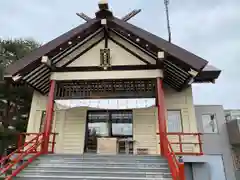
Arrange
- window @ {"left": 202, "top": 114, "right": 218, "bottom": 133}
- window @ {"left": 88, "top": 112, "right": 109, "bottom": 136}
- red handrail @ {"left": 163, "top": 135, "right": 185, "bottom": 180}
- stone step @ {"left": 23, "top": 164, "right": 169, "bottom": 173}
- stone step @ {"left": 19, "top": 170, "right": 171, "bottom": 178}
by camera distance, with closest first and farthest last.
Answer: red handrail @ {"left": 163, "top": 135, "right": 185, "bottom": 180} < stone step @ {"left": 19, "top": 170, "right": 171, "bottom": 178} < stone step @ {"left": 23, "top": 164, "right": 169, "bottom": 173} < window @ {"left": 88, "top": 112, "right": 109, "bottom": 136} < window @ {"left": 202, "top": 114, "right": 218, "bottom": 133}

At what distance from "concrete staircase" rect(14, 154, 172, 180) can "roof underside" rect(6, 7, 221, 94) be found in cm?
326

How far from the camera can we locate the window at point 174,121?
9.15m

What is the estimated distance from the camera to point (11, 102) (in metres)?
13.4

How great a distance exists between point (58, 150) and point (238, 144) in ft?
28.7

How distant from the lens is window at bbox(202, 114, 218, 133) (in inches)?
439

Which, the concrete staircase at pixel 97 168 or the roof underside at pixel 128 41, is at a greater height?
the roof underside at pixel 128 41

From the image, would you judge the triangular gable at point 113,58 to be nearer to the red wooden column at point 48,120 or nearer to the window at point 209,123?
the red wooden column at point 48,120

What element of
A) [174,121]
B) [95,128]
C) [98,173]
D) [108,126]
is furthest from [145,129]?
[98,173]

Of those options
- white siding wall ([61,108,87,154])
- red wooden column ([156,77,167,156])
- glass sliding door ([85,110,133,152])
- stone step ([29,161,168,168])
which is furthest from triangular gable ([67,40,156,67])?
stone step ([29,161,168,168])

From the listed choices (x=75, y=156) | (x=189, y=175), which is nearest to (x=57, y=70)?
(x=75, y=156)

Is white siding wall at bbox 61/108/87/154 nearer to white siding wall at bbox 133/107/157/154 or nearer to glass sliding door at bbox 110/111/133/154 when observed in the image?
glass sliding door at bbox 110/111/133/154

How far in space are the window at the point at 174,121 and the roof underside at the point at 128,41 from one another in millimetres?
1085

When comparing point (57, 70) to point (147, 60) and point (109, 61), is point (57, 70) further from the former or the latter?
point (147, 60)

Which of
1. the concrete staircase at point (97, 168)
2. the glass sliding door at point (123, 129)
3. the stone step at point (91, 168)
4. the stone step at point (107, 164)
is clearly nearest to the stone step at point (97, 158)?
the concrete staircase at point (97, 168)
